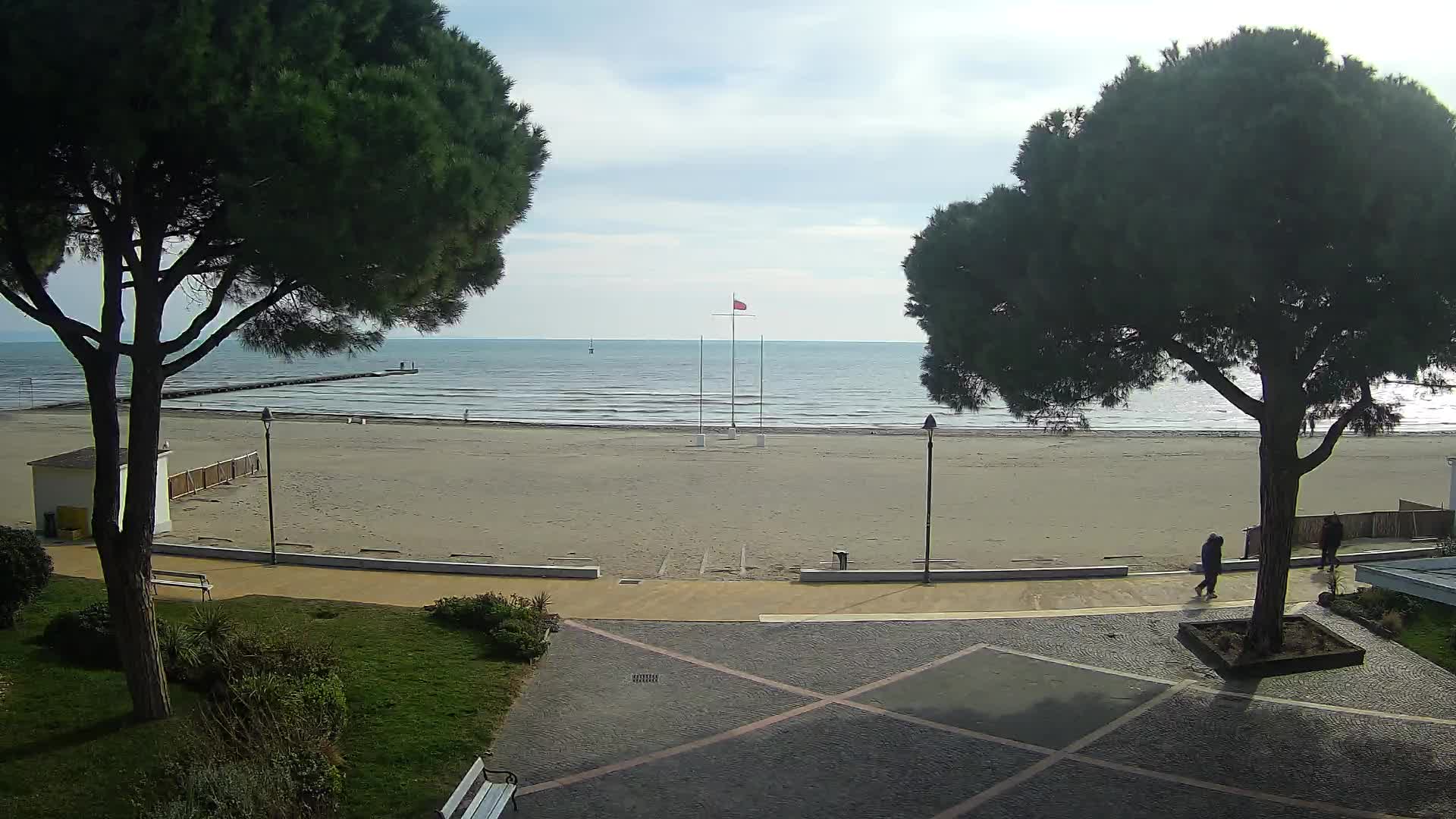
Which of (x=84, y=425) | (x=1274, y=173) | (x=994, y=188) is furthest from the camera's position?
(x=84, y=425)

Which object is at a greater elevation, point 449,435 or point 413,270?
point 413,270

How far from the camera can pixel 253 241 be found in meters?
7.80

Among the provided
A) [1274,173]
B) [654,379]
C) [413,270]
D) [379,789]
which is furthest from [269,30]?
[654,379]

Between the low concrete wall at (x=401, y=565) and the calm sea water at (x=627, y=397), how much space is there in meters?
21.3

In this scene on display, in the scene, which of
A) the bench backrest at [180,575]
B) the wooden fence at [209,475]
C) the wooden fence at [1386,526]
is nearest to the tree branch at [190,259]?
the bench backrest at [180,575]

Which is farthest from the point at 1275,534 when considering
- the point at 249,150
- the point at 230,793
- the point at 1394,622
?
the point at 249,150

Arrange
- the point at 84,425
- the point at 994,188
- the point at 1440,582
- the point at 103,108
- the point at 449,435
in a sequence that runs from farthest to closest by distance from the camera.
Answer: the point at 84,425 → the point at 449,435 → the point at 994,188 → the point at 1440,582 → the point at 103,108

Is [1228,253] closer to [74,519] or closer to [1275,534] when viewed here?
[1275,534]

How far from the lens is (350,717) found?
980 centimetres

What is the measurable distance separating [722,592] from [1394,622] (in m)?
9.97

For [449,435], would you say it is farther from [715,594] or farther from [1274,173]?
[1274,173]

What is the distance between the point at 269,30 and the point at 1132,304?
9666mm

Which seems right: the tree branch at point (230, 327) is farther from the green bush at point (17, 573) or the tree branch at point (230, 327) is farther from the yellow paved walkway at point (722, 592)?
the yellow paved walkway at point (722, 592)

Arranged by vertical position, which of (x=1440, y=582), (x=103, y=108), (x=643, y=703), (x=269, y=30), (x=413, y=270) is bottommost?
(x=643, y=703)
